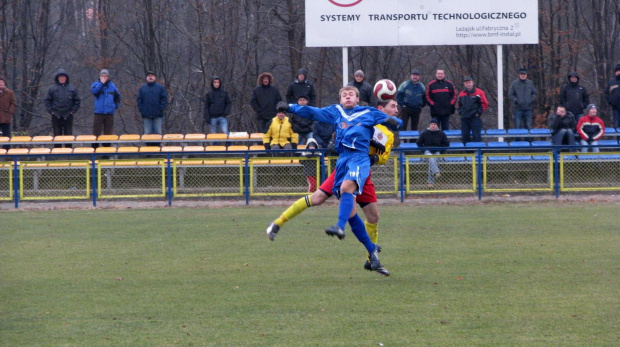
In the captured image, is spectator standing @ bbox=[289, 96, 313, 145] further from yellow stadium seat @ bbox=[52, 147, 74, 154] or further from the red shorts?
the red shorts

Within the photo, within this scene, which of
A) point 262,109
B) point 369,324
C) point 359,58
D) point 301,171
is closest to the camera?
point 369,324

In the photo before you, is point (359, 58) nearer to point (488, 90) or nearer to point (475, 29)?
point (488, 90)

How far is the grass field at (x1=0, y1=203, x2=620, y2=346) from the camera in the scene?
5.98 meters

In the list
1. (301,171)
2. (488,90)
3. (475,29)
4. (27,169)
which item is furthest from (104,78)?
(488,90)

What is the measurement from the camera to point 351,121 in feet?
26.9

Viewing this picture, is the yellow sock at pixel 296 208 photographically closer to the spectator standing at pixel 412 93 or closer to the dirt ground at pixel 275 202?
the dirt ground at pixel 275 202

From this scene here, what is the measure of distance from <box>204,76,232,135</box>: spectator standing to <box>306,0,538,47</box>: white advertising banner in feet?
8.91

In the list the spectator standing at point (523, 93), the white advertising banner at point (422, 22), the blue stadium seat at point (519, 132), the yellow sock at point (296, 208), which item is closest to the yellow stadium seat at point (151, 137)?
the white advertising banner at point (422, 22)

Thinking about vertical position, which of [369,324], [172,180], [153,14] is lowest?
[369,324]

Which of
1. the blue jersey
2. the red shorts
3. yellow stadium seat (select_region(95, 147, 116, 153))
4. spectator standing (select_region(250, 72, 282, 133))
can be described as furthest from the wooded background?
the blue jersey

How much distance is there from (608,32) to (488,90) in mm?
4225

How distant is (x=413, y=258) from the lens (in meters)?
9.44

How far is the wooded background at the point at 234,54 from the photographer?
2673cm

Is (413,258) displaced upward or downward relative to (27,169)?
downward
